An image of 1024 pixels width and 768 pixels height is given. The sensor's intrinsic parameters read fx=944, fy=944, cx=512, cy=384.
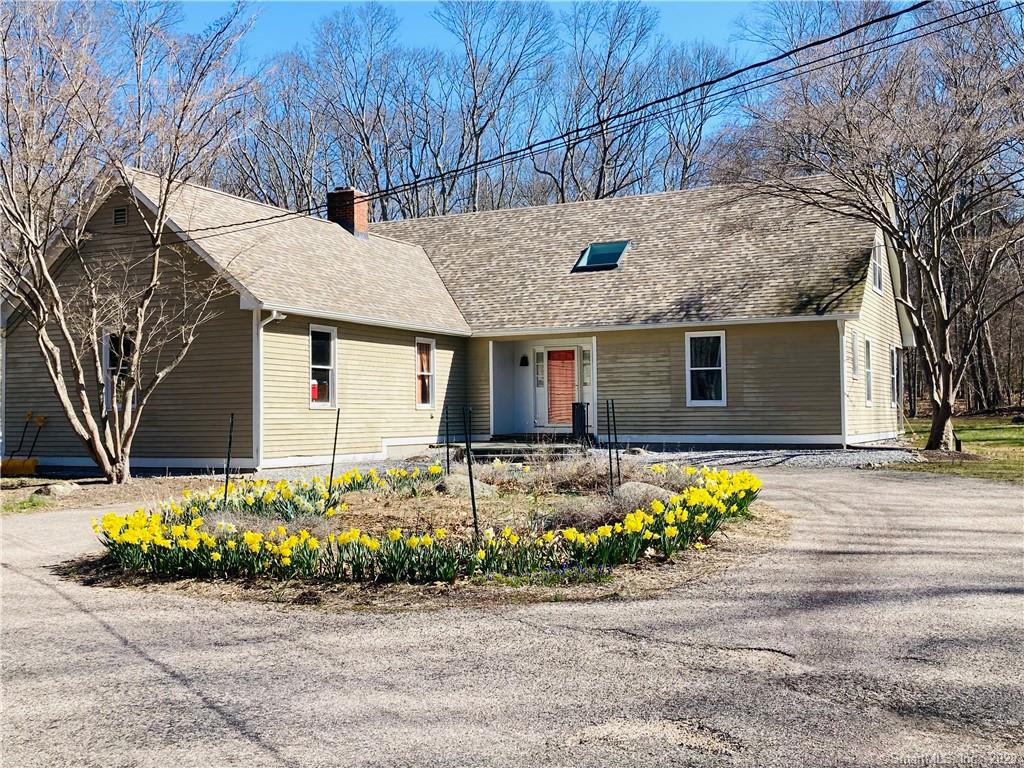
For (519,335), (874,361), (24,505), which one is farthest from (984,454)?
(24,505)

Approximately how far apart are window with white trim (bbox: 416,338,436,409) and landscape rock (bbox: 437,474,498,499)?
10.0m

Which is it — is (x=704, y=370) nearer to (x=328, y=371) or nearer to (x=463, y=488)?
(x=328, y=371)

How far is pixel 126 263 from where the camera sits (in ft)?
61.0

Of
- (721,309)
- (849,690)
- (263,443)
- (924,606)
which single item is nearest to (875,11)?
(721,309)

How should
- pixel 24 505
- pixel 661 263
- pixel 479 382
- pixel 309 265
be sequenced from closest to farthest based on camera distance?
pixel 24 505, pixel 309 265, pixel 661 263, pixel 479 382

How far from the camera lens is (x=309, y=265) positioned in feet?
64.4

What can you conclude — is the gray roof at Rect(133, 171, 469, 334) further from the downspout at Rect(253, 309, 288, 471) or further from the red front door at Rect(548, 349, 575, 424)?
the red front door at Rect(548, 349, 575, 424)

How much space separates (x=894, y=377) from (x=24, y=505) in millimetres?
21908

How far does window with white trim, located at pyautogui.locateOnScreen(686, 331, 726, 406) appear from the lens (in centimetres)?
2045

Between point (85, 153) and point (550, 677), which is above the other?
point (85, 153)

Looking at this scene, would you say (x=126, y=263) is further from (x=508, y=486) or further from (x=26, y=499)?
(x=508, y=486)

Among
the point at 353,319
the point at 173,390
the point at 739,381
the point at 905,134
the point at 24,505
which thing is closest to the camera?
the point at 24,505

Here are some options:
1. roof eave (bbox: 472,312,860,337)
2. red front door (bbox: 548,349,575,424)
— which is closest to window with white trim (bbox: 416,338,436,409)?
roof eave (bbox: 472,312,860,337)

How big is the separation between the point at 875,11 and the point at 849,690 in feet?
69.9
